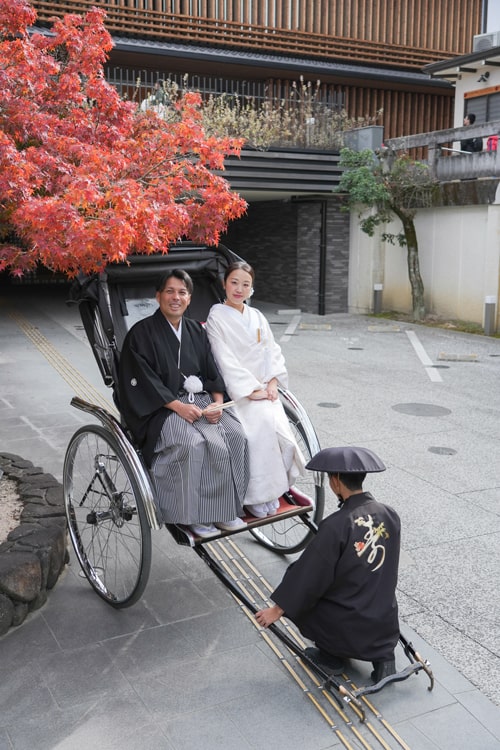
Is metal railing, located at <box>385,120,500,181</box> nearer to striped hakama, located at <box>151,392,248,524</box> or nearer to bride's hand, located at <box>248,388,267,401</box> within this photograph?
bride's hand, located at <box>248,388,267,401</box>

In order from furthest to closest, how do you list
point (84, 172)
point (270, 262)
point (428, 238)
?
1. point (270, 262)
2. point (428, 238)
3. point (84, 172)

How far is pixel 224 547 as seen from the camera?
4.62 meters

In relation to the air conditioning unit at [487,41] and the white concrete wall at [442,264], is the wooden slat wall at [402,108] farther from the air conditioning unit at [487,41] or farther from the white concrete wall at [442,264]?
the white concrete wall at [442,264]

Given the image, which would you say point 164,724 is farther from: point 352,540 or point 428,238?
point 428,238

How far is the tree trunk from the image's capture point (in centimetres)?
1535

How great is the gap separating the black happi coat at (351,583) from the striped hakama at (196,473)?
631mm

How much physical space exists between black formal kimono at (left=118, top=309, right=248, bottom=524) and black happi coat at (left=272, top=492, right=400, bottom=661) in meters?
0.66

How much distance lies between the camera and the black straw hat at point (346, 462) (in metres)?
3.02

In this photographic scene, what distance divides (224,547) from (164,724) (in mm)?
1754

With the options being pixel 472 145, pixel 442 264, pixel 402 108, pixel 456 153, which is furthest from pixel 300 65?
pixel 442 264

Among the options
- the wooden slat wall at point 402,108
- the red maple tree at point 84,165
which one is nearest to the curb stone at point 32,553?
the red maple tree at point 84,165

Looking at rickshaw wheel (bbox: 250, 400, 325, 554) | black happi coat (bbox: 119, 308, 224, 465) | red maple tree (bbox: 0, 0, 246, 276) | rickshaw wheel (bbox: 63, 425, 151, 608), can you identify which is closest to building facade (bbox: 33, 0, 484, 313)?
red maple tree (bbox: 0, 0, 246, 276)

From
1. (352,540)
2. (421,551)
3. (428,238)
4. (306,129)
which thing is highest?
(306,129)

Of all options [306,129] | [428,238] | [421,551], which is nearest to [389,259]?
[428,238]
